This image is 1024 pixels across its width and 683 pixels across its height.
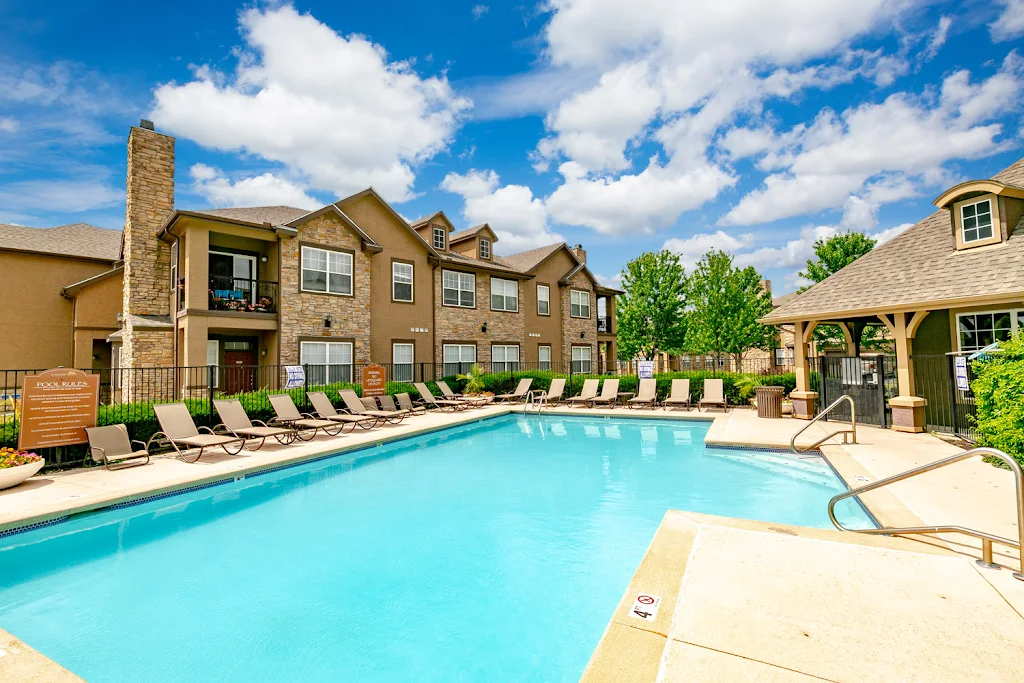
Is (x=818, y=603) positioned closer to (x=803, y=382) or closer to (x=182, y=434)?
(x=182, y=434)

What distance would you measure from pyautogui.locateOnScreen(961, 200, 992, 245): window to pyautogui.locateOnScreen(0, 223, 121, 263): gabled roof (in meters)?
30.1

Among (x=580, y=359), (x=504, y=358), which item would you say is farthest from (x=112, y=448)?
(x=580, y=359)

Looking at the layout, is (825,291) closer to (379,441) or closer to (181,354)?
(379,441)

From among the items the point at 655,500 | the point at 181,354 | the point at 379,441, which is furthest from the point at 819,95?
the point at 181,354

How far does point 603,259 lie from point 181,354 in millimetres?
23763

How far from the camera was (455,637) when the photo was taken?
3.89 meters

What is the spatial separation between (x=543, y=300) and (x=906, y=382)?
17521 millimetres

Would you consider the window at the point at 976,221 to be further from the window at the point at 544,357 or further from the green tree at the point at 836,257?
the window at the point at 544,357

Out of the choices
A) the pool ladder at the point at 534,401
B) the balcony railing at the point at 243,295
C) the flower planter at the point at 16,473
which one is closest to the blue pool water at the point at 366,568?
the flower planter at the point at 16,473

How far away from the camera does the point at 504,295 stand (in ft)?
80.4

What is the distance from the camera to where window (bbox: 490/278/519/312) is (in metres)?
24.0

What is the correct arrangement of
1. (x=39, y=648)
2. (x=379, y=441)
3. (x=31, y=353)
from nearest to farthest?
(x=39, y=648) < (x=379, y=441) < (x=31, y=353)

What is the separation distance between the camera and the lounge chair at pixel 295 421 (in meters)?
11.3

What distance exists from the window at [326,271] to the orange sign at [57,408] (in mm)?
8817
